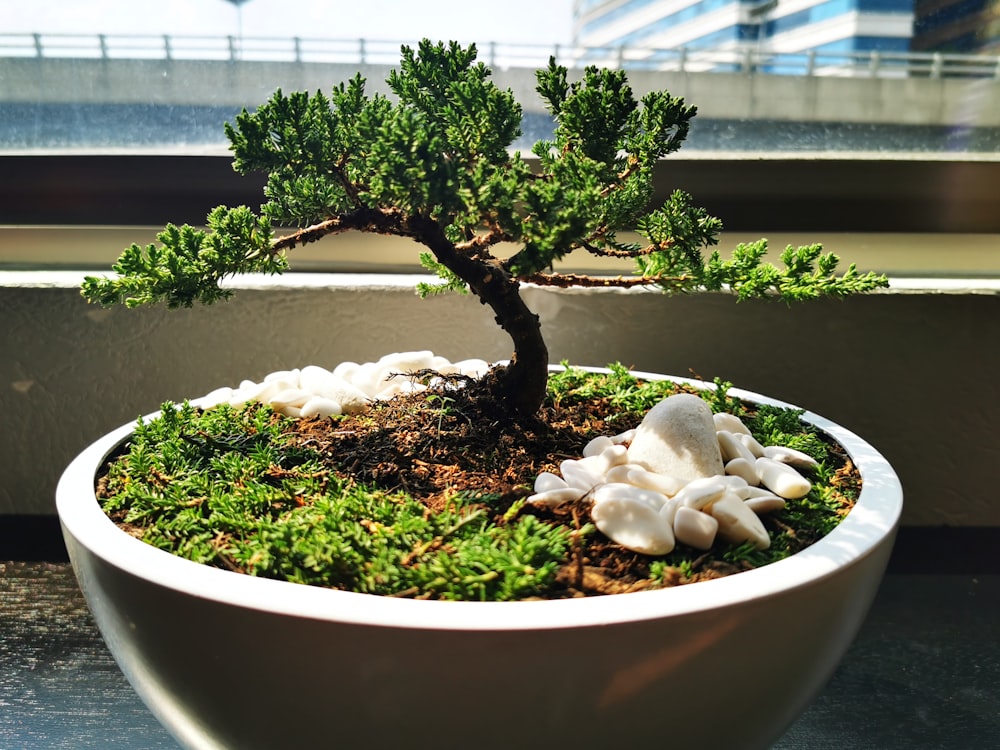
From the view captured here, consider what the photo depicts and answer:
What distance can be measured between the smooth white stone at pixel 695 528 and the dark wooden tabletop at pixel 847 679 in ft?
1.47

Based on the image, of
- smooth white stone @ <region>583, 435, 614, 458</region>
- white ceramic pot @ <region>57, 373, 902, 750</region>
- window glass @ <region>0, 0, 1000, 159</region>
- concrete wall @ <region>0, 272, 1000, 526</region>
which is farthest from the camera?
window glass @ <region>0, 0, 1000, 159</region>

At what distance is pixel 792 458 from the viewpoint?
78 centimetres

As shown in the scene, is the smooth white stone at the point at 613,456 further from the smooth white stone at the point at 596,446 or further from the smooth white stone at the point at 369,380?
the smooth white stone at the point at 369,380

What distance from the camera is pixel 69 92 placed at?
147 centimetres

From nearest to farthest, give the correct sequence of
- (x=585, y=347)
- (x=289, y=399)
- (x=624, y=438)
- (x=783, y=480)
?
1. (x=783, y=480)
2. (x=624, y=438)
3. (x=289, y=399)
4. (x=585, y=347)

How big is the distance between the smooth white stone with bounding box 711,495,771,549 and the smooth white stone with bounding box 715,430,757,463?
15 centimetres

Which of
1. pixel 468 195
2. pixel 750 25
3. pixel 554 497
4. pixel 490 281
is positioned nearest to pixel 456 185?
pixel 468 195

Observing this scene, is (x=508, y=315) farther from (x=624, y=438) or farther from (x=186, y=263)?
(x=186, y=263)

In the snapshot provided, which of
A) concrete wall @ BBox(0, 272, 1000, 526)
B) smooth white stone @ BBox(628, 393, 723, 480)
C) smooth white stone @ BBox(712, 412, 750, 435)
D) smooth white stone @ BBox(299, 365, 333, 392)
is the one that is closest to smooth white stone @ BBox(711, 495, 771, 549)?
smooth white stone @ BBox(628, 393, 723, 480)

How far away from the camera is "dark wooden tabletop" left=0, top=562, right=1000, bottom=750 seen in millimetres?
918

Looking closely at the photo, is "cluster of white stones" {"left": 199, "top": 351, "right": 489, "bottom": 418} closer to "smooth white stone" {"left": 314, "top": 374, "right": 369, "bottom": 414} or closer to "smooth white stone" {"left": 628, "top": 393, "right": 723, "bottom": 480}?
"smooth white stone" {"left": 314, "top": 374, "right": 369, "bottom": 414}

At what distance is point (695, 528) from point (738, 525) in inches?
1.4

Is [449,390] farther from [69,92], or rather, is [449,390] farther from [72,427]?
[69,92]

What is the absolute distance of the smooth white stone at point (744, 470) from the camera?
2.44ft
